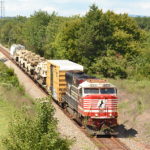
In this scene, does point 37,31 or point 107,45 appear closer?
point 107,45

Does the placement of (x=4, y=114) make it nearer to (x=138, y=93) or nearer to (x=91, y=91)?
(x=91, y=91)

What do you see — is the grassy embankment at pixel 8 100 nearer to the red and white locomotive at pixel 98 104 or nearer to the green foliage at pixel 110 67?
the red and white locomotive at pixel 98 104

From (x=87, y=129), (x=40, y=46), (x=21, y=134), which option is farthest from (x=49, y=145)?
(x=40, y=46)

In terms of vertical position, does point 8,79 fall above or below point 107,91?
below

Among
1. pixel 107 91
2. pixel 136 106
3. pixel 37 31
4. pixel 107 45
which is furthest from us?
pixel 37 31

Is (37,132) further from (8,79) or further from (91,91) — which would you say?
(8,79)

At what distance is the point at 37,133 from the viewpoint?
12930 millimetres

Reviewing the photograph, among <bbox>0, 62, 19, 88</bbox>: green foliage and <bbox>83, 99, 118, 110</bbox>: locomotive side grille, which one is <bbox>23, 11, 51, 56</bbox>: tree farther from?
<bbox>83, 99, 118, 110</bbox>: locomotive side grille

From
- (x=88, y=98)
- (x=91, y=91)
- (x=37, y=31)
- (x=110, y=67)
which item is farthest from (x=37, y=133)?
(x=37, y=31)

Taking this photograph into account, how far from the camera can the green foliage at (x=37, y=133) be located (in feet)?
41.8

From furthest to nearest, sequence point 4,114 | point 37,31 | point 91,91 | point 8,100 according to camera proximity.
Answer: point 37,31 → point 8,100 → point 4,114 → point 91,91

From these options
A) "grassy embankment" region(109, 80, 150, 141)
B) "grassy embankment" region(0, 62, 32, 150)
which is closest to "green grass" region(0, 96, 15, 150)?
"grassy embankment" region(0, 62, 32, 150)

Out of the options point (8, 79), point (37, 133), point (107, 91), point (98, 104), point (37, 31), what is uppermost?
point (37, 31)

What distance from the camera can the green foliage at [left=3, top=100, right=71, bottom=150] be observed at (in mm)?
12727
